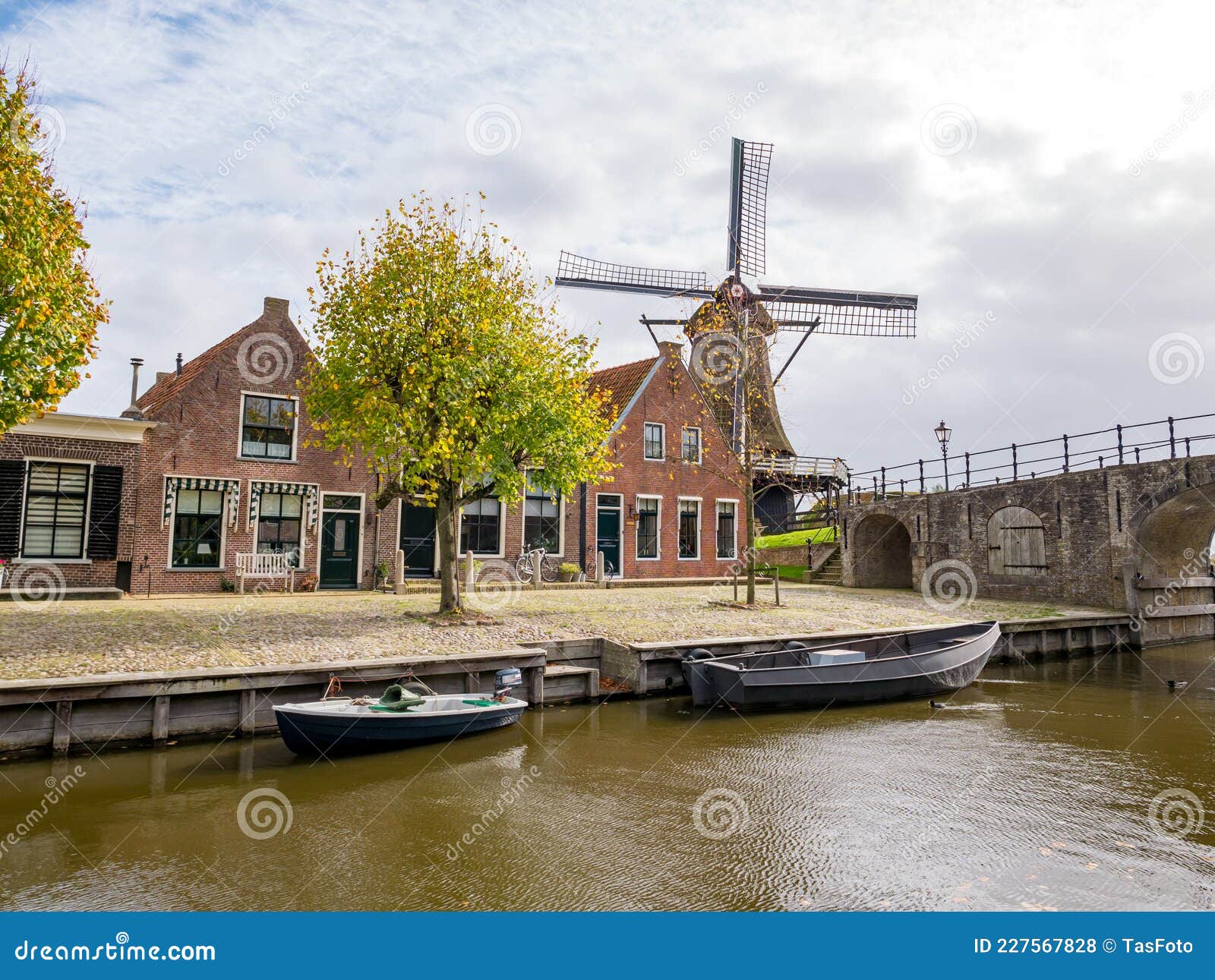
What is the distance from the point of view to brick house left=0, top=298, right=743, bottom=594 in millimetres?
17672

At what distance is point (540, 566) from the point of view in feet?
76.4

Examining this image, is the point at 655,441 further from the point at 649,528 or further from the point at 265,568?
the point at 265,568

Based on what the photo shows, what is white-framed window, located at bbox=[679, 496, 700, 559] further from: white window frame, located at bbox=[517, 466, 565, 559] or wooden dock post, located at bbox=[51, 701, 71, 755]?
wooden dock post, located at bbox=[51, 701, 71, 755]

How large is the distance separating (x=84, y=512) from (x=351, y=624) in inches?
348

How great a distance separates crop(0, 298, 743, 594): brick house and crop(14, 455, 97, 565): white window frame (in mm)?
28

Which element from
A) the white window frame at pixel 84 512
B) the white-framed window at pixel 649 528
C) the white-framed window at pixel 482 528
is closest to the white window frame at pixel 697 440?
the white-framed window at pixel 649 528

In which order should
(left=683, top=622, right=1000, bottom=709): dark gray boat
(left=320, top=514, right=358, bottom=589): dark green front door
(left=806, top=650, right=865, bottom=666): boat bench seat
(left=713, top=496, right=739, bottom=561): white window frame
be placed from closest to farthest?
(left=683, top=622, right=1000, bottom=709): dark gray boat → (left=806, top=650, right=865, bottom=666): boat bench seat → (left=320, top=514, right=358, bottom=589): dark green front door → (left=713, top=496, right=739, bottom=561): white window frame

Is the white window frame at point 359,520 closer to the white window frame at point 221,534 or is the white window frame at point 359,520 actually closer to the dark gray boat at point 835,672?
the white window frame at point 221,534

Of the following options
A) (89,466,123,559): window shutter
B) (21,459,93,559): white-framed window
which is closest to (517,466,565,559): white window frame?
(89,466,123,559): window shutter

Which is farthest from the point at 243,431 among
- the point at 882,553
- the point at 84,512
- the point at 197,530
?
the point at 882,553

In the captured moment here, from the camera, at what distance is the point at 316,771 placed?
29.6 ft

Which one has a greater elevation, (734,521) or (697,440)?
(697,440)

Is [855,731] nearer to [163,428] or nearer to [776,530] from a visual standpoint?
[163,428]

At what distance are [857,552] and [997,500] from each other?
6497 mm
